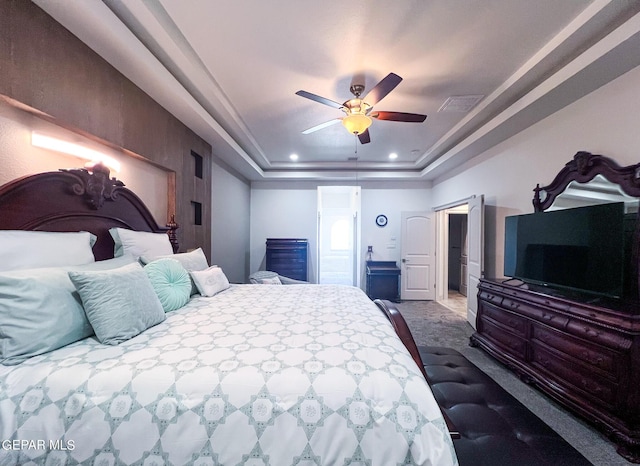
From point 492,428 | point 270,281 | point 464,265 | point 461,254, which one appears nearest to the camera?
point 492,428

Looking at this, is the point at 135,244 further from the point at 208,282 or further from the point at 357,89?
the point at 357,89

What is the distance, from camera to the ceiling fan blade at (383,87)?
1.94 meters

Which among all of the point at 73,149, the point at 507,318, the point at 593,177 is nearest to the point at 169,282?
the point at 73,149

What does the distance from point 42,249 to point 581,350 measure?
3439 millimetres

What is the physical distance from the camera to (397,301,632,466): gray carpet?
63.7 inches

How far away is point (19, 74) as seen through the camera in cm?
134

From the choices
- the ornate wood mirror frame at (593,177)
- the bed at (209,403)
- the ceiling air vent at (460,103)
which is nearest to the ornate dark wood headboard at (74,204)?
the bed at (209,403)

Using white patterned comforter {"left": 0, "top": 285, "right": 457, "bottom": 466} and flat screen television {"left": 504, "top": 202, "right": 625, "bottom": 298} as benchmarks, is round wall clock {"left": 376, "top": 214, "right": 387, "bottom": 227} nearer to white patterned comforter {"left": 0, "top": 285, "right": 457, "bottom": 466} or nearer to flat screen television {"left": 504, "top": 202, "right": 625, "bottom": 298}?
flat screen television {"left": 504, "top": 202, "right": 625, "bottom": 298}

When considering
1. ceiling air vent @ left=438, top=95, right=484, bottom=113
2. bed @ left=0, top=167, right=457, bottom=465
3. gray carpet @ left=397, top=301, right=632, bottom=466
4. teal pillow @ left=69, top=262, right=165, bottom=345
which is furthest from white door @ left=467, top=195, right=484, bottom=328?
teal pillow @ left=69, top=262, right=165, bottom=345

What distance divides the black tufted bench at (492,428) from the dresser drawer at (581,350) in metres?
0.82

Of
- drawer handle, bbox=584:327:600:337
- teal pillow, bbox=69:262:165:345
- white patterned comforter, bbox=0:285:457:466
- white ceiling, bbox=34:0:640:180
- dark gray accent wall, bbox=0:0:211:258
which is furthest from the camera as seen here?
drawer handle, bbox=584:327:600:337

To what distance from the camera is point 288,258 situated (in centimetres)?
549

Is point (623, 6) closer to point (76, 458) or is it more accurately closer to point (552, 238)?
point (552, 238)

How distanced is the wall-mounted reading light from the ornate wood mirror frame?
3.77 metres
